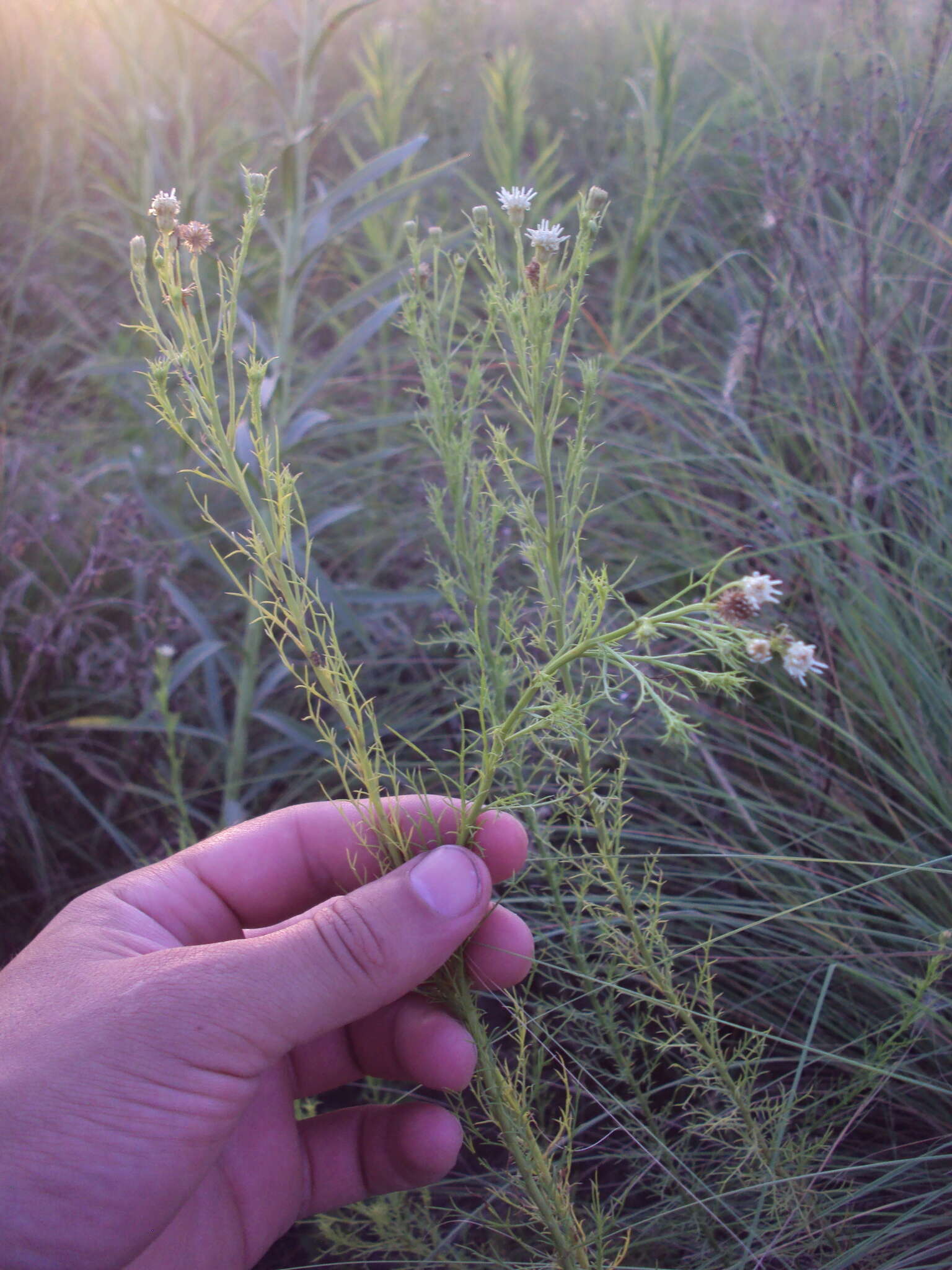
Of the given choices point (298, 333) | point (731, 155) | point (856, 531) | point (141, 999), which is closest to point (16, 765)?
point (141, 999)

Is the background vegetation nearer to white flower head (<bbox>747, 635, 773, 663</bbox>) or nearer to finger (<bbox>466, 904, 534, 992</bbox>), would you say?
finger (<bbox>466, 904, 534, 992</bbox>)

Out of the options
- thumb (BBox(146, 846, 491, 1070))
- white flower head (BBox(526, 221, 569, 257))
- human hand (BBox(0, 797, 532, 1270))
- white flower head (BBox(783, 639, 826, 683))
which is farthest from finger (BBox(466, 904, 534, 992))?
white flower head (BBox(526, 221, 569, 257))

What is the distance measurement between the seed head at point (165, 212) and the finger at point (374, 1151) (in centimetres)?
129

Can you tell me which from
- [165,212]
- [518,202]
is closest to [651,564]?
[518,202]

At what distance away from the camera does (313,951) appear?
1134 mm

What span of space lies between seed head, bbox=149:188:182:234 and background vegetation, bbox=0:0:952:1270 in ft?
2.24

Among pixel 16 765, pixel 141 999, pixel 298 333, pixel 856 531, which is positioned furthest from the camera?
pixel 298 333

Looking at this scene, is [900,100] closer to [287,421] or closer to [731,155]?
[731,155]

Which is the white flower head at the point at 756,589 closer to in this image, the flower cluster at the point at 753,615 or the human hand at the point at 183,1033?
the flower cluster at the point at 753,615

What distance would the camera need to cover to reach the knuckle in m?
1.13

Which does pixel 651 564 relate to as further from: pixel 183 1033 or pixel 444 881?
pixel 183 1033

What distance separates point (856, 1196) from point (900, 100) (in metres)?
2.70

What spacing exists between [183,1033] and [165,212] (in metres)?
0.94

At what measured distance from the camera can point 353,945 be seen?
1133 millimetres
